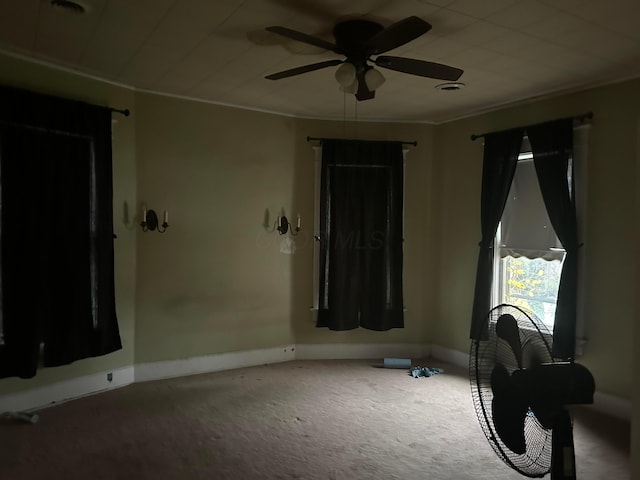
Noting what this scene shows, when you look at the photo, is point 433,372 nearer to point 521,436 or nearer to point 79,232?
point 521,436

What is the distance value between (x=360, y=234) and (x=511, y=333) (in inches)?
118

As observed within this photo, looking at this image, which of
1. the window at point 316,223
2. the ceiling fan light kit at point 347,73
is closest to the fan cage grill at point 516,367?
the ceiling fan light kit at point 347,73

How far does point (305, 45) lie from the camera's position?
9.43ft

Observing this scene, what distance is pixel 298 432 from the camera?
10.3ft

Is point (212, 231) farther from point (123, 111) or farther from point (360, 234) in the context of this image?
point (360, 234)

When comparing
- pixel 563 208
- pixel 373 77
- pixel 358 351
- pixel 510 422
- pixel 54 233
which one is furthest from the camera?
pixel 358 351

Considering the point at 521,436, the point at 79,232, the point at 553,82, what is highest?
the point at 553,82

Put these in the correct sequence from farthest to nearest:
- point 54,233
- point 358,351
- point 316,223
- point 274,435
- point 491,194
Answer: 1. point 358,351
2. point 316,223
3. point 491,194
4. point 54,233
5. point 274,435

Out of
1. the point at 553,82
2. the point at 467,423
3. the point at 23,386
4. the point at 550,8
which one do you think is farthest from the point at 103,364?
the point at 553,82

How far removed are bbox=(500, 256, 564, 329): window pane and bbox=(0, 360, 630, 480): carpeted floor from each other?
821 millimetres

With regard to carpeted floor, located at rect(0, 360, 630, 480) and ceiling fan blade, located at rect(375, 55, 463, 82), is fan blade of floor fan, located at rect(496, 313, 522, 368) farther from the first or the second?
ceiling fan blade, located at rect(375, 55, 463, 82)

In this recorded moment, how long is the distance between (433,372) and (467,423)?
3.66 ft

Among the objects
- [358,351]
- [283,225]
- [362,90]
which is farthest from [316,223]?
[362,90]

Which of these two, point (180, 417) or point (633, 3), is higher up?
point (633, 3)
